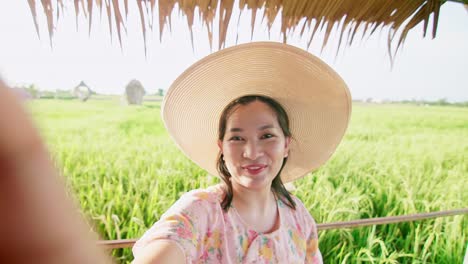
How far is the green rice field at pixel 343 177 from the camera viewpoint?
99.7 inches

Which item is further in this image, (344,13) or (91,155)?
(91,155)

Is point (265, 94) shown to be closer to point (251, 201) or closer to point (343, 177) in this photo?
point (251, 201)

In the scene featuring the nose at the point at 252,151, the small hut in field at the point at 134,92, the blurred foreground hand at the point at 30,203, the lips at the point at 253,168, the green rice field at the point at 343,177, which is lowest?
the green rice field at the point at 343,177

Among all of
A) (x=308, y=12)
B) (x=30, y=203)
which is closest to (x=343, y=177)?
(x=308, y=12)

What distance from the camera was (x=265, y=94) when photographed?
126cm

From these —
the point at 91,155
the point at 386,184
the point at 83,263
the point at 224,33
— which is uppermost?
the point at 224,33

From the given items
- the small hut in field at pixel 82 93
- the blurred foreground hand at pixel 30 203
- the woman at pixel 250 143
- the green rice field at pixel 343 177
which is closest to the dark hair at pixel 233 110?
the woman at pixel 250 143

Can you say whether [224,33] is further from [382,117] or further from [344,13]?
[382,117]

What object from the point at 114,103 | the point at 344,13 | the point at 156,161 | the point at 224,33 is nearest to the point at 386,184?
the point at 156,161

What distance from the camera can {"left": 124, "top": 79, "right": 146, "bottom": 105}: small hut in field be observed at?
A: 4.79 m

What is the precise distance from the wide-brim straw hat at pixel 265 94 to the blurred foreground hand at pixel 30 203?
3.39 ft

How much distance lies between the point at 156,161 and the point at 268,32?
2.13 metres

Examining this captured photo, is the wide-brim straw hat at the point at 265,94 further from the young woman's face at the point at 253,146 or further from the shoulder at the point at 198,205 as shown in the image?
the shoulder at the point at 198,205

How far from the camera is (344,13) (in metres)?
1.40
